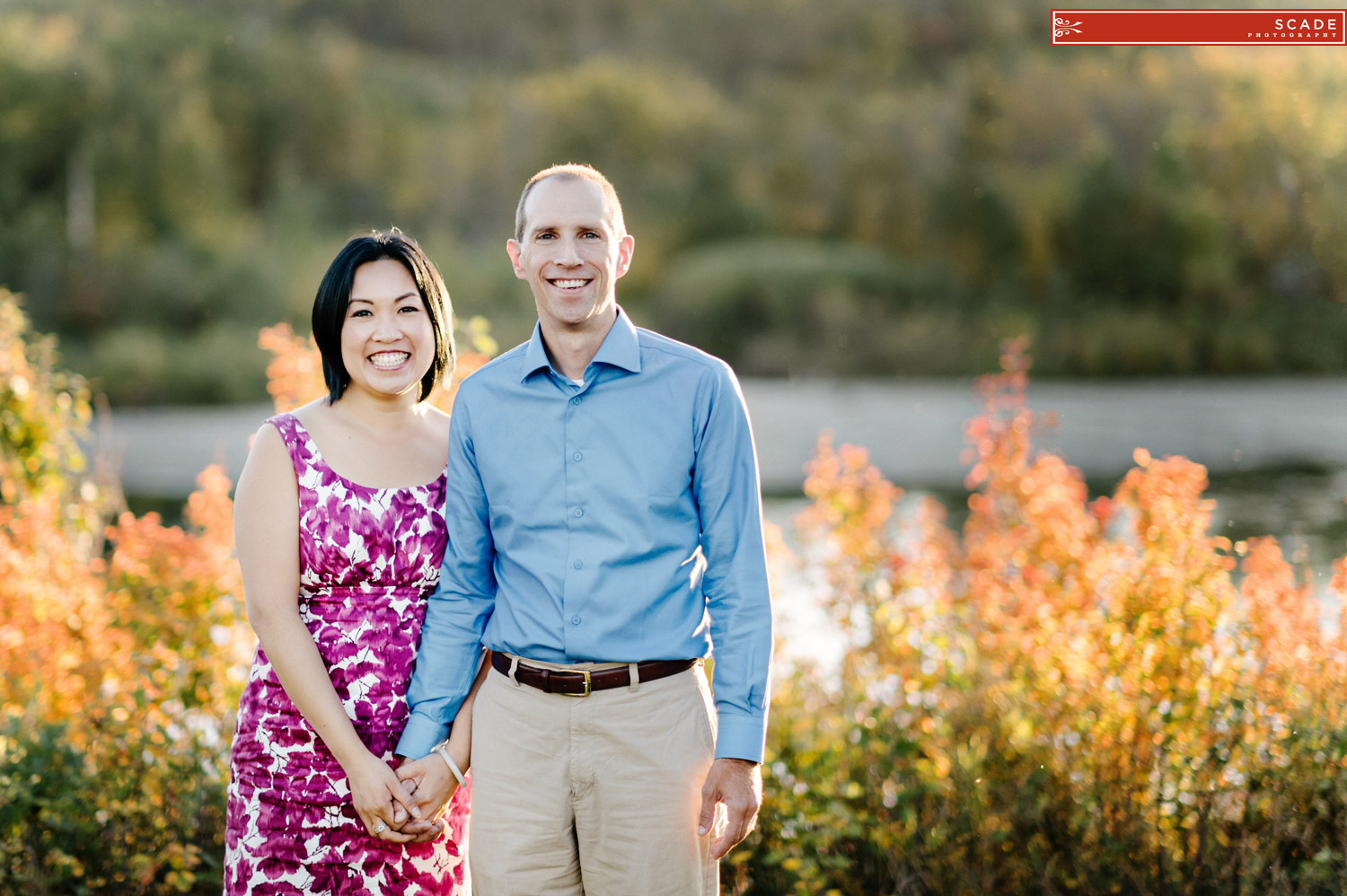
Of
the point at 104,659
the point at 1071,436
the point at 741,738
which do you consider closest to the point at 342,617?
the point at 741,738

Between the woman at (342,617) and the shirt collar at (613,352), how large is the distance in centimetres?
26

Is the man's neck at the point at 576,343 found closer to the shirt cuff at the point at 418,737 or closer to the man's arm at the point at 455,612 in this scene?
the man's arm at the point at 455,612

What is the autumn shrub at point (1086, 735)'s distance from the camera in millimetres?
2846

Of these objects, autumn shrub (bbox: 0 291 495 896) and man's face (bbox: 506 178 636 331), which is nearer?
man's face (bbox: 506 178 636 331)

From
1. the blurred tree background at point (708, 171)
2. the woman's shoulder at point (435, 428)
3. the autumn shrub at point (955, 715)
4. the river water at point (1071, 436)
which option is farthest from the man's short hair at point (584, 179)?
the blurred tree background at point (708, 171)

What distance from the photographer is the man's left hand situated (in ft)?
6.25

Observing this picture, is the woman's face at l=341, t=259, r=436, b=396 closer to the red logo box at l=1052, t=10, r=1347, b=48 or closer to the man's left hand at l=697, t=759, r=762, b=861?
the man's left hand at l=697, t=759, r=762, b=861

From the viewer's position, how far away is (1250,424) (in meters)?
19.2

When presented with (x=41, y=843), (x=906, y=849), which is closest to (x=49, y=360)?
(x=41, y=843)

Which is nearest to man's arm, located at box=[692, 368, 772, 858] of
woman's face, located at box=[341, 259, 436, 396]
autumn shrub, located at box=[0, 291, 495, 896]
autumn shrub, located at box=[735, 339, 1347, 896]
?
woman's face, located at box=[341, 259, 436, 396]

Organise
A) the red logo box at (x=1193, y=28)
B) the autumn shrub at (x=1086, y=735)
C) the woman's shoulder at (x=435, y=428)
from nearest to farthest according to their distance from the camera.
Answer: the woman's shoulder at (x=435, y=428) < the autumn shrub at (x=1086, y=735) < the red logo box at (x=1193, y=28)

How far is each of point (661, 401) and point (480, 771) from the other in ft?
2.57

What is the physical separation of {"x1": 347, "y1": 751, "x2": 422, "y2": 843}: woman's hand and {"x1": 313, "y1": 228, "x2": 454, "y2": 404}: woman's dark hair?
748 mm

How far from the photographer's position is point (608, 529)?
1.98m
